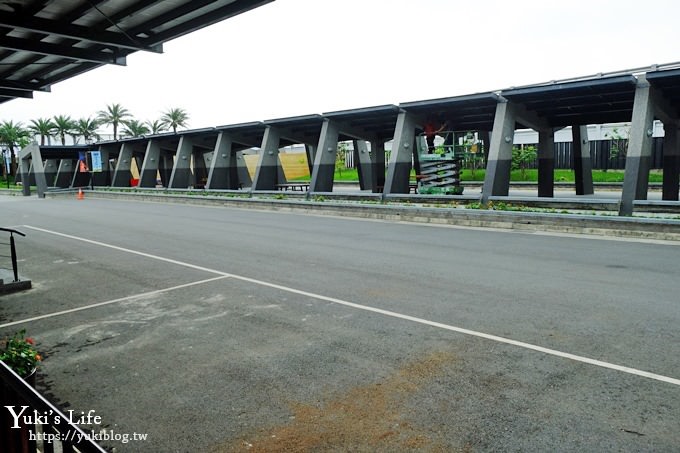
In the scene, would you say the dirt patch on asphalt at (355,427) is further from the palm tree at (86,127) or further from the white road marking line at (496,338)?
the palm tree at (86,127)

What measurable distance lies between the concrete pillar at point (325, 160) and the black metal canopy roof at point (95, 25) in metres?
16.4

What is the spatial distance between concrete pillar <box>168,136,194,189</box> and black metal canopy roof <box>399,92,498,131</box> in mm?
22810

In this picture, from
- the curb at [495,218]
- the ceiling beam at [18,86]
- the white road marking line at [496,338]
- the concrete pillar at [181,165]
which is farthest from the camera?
the concrete pillar at [181,165]

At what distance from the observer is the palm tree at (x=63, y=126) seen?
8162cm

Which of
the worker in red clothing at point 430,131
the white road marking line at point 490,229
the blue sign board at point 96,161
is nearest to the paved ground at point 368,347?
the white road marking line at point 490,229

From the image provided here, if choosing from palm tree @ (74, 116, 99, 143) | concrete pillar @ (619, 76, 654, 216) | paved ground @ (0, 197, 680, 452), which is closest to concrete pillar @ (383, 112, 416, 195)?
concrete pillar @ (619, 76, 654, 216)

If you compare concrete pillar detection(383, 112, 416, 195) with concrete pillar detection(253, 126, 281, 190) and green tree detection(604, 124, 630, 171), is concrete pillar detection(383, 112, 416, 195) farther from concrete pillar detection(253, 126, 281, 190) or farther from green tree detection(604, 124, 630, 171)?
green tree detection(604, 124, 630, 171)

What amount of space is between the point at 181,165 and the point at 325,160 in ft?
56.8

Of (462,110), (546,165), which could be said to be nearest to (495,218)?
(462,110)

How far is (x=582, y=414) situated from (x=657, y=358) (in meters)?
1.92

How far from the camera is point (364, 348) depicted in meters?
6.15

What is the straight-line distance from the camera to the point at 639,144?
1809cm

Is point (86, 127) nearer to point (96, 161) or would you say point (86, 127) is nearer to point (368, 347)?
point (96, 161)

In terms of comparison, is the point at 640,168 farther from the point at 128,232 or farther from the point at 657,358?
the point at 128,232
